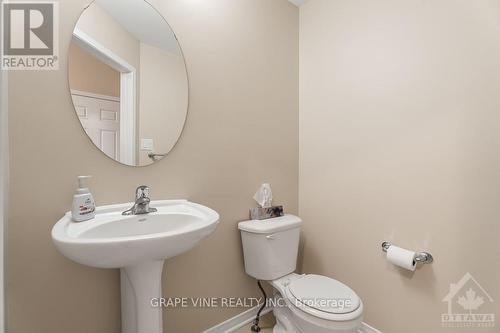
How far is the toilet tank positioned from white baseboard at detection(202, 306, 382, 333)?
1.04 feet

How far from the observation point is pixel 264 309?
1.71m

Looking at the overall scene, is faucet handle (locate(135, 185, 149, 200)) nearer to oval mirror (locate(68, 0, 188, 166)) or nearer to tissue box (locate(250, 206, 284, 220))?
oval mirror (locate(68, 0, 188, 166))

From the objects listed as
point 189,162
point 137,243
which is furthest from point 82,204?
point 189,162

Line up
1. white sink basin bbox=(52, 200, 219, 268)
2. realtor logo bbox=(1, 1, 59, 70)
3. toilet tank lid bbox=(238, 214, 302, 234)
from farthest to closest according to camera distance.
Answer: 1. toilet tank lid bbox=(238, 214, 302, 234)
2. realtor logo bbox=(1, 1, 59, 70)
3. white sink basin bbox=(52, 200, 219, 268)

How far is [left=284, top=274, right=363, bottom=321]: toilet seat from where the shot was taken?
1.12 meters

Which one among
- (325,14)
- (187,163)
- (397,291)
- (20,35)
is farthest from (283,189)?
(20,35)

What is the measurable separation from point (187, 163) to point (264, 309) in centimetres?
120

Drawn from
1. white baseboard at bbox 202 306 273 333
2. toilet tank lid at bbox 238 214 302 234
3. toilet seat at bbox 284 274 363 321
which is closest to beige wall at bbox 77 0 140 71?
toilet tank lid at bbox 238 214 302 234

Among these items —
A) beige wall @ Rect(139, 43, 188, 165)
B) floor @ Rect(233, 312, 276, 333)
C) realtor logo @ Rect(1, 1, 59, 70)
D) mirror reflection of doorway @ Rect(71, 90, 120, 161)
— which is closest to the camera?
realtor logo @ Rect(1, 1, 59, 70)

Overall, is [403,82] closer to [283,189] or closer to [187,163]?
[283,189]

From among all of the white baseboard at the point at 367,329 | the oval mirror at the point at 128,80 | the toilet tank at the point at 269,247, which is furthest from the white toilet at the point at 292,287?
the oval mirror at the point at 128,80

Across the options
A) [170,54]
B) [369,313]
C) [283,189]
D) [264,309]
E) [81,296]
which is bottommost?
[264,309]

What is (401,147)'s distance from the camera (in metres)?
1.33

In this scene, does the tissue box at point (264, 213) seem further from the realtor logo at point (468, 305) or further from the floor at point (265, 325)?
the realtor logo at point (468, 305)
